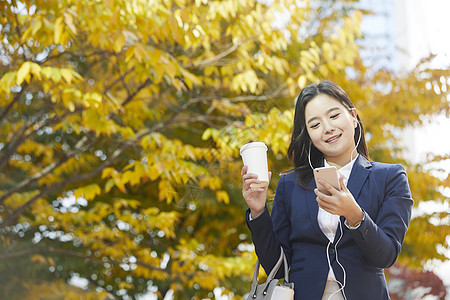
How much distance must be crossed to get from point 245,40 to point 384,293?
12.5 feet

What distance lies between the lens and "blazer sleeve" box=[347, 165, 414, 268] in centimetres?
173

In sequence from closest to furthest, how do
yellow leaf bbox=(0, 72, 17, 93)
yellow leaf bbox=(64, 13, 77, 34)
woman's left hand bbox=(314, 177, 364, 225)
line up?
1. woman's left hand bbox=(314, 177, 364, 225)
2. yellow leaf bbox=(64, 13, 77, 34)
3. yellow leaf bbox=(0, 72, 17, 93)

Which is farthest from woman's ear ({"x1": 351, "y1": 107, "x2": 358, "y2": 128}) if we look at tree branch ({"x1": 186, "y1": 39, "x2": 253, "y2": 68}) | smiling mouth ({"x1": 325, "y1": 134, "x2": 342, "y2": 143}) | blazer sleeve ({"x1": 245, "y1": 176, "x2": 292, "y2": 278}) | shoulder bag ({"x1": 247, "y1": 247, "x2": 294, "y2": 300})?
tree branch ({"x1": 186, "y1": 39, "x2": 253, "y2": 68})

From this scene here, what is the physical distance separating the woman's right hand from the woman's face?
0.97ft

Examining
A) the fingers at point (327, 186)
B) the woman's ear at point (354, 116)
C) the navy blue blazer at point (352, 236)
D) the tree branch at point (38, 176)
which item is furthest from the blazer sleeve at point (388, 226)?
the tree branch at point (38, 176)

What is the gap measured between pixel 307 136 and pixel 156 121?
5.43 meters

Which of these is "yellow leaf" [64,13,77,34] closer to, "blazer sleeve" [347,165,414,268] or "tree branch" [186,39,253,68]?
"tree branch" [186,39,253,68]

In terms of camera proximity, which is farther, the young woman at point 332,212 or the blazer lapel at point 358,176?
the blazer lapel at point 358,176

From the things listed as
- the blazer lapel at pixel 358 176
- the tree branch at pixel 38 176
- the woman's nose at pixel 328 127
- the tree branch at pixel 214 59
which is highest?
the tree branch at pixel 214 59

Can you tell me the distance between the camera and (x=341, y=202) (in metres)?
1.70

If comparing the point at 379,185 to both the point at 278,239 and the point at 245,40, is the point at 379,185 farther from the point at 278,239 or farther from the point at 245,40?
the point at 245,40

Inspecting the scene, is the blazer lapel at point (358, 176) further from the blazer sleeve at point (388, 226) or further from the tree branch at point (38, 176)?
the tree branch at point (38, 176)

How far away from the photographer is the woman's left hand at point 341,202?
170 cm

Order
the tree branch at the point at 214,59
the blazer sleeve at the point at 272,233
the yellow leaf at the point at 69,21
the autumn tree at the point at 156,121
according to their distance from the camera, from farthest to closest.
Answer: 1. the tree branch at the point at 214,59
2. the autumn tree at the point at 156,121
3. the yellow leaf at the point at 69,21
4. the blazer sleeve at the point at 272,233
